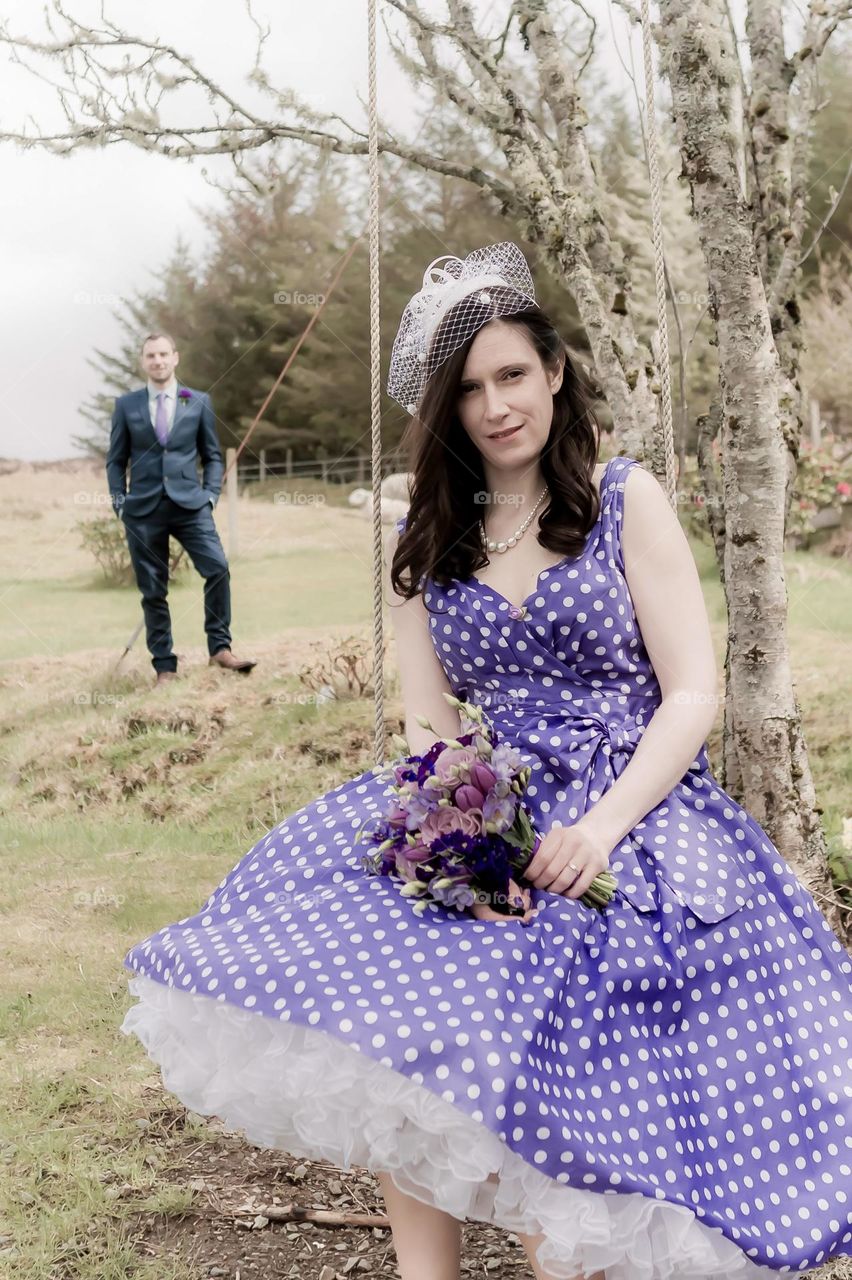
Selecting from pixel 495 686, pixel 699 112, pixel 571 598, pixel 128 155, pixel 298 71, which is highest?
pixel 298 71

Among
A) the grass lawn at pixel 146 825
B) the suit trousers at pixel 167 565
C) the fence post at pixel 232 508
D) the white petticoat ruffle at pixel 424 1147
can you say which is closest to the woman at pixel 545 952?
the white petticoat ruffle at pixel 424 1147

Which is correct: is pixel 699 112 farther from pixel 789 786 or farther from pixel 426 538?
pixel 789 786

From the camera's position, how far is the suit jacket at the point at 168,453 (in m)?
5.03

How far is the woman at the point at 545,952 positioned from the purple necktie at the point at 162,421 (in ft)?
10.5

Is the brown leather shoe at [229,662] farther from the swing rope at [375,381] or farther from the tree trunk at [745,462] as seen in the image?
the swing rope at [375,381]

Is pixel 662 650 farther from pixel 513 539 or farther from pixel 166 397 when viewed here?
pixel 166 397

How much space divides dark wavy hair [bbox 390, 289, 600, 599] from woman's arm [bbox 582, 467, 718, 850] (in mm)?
79

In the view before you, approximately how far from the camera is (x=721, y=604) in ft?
20.2

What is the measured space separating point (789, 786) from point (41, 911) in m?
2.59

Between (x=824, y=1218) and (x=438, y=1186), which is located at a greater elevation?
(x=438, y=1186)

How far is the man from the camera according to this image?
504cm

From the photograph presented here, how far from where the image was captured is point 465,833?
4.72 ft

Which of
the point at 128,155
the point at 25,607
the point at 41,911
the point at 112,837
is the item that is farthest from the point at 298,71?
the point at 41,911

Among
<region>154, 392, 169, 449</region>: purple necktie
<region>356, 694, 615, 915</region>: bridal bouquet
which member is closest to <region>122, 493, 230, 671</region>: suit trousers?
<region>154, 392, 169, 449</region>: purple necktie
